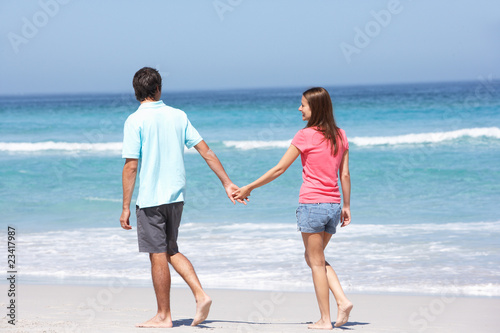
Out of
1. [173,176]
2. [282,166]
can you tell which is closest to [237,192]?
[282,166]

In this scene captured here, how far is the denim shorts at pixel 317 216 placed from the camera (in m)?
3.60

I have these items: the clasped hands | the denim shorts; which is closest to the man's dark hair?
the clasped hands

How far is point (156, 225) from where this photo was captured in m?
3.58

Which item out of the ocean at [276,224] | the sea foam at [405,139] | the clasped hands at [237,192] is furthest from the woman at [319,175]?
the sea foam at [405,139]

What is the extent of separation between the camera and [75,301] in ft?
15.6

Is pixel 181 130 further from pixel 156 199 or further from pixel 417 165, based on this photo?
pixel 417 165

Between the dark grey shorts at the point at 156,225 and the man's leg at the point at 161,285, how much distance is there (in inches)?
2.6

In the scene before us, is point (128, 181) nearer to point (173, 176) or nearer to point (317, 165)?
point (173, 176)

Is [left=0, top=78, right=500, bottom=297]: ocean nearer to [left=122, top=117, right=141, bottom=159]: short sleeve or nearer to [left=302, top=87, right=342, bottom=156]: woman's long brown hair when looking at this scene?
[left=302, top=87, right=342, bottom=156]: woman's long brown hair

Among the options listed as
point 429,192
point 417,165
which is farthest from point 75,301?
point 417,165

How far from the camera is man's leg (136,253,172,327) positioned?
3645mm

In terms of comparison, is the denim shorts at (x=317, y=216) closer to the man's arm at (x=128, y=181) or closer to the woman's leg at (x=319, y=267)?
the woman's leg at (x=319, y=267)

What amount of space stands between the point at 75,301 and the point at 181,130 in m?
1.98

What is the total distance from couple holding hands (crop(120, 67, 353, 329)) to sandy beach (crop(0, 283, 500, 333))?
36cm
